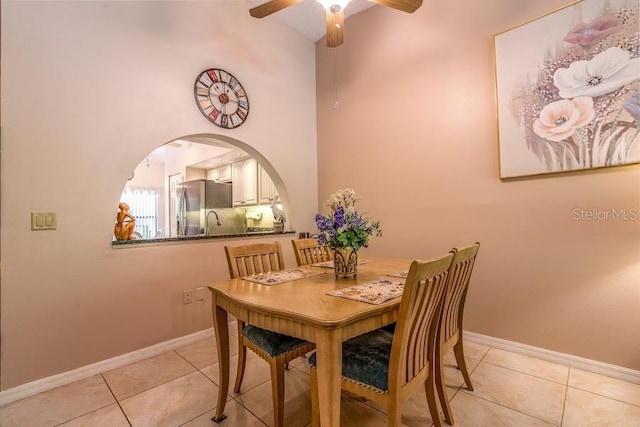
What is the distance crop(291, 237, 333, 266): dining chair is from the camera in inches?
89.9

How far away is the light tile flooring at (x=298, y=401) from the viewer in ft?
5.12

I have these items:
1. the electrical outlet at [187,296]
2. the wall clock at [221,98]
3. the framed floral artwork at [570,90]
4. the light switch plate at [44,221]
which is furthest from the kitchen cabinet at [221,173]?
the framed floral artwork at [570,90]

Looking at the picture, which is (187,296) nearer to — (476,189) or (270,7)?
(270,7)

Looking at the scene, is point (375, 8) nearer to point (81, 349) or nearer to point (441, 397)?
point (441, 397)

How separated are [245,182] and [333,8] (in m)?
3.41

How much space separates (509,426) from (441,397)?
1.22ft

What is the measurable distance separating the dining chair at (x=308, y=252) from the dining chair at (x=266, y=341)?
17 cm

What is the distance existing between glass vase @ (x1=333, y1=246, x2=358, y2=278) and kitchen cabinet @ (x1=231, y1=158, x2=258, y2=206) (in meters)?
3.26

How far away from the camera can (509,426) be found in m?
1.50

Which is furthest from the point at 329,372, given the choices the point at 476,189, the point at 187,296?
the point at 476,189

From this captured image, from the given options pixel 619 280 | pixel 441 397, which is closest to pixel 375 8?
pixel 619 280

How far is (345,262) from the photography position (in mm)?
1726

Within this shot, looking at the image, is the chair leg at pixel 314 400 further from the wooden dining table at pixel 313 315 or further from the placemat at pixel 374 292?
the placemat at pixel 374 292

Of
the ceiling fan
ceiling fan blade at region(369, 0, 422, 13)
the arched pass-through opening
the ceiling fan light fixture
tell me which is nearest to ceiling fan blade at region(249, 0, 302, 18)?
the ceiling fan
